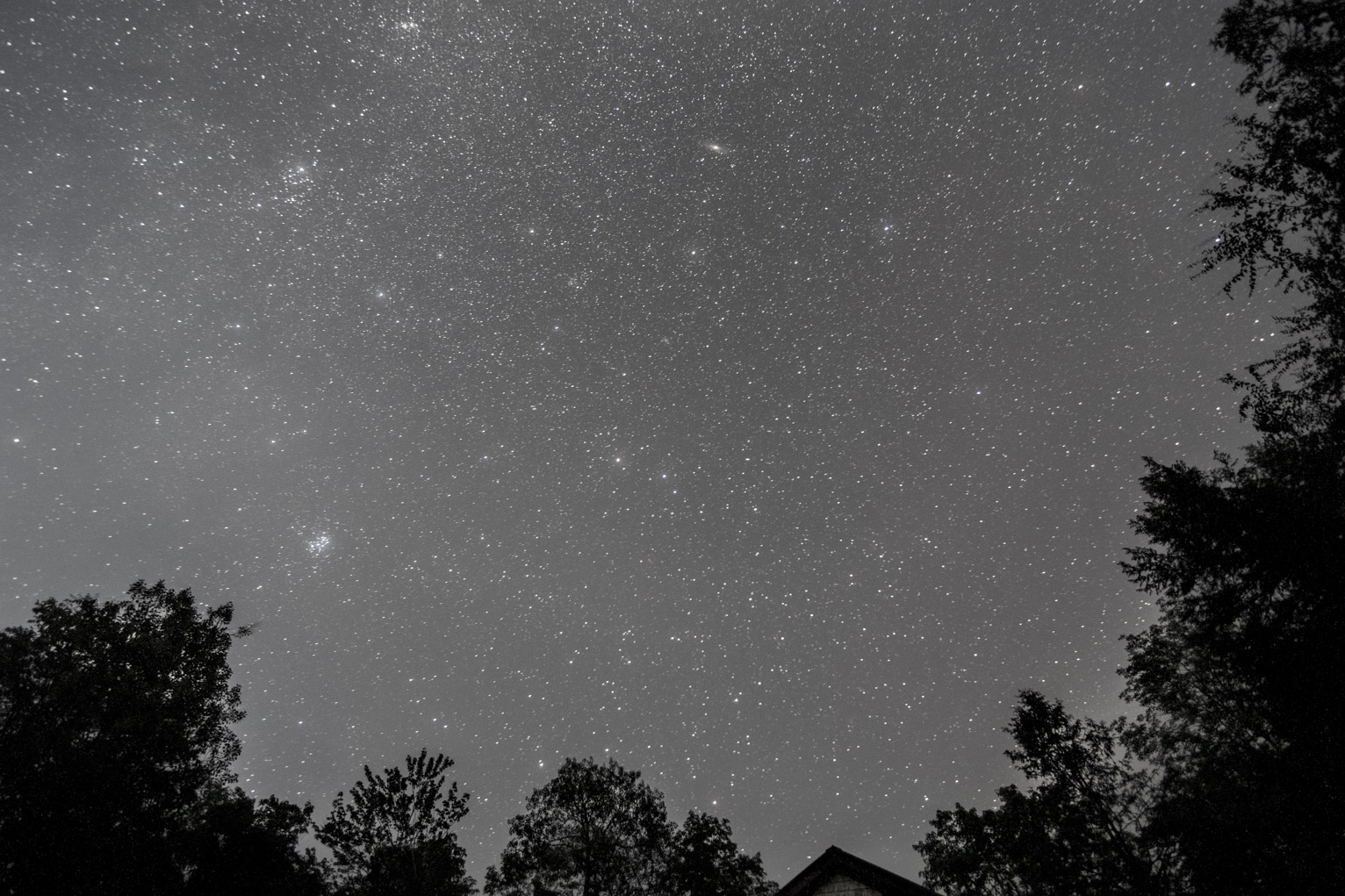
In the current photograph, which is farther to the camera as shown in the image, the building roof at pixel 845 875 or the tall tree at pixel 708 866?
the tall tree at pixel 708 866

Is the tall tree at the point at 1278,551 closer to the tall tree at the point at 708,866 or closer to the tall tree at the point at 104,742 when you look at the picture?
the tall tree at the point at 708,866

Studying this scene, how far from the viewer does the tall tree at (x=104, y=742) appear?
50.1ft

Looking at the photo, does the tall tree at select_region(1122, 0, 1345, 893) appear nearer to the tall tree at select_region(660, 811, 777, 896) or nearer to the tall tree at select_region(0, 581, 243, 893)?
the tall tree at select_region(660, 811, 777, 896)

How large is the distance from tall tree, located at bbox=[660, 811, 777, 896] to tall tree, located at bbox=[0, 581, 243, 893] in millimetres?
19280

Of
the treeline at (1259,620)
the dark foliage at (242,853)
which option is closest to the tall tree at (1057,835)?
the treeline at (1259,620)

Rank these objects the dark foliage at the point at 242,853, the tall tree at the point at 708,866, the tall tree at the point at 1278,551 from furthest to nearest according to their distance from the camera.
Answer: the tall tree at the point at 708,866, the dark foliage at the point at 242,853, the tall tree at the point at 1278,551

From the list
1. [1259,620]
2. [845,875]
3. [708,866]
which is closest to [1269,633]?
[1259,620]

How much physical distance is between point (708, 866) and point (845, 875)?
424 inches

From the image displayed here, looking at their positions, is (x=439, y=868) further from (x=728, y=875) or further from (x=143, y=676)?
(x=728, y=875)

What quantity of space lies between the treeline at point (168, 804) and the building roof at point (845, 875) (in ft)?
31.6

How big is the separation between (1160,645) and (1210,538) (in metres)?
10.2

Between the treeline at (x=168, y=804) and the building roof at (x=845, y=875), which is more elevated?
the treeline at (x=168, y=804)

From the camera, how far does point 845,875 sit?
20.3m

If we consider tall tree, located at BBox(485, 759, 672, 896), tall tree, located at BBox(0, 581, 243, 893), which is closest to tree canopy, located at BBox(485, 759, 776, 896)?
tall tree, located at BBox(485, 759, 672, 896)
